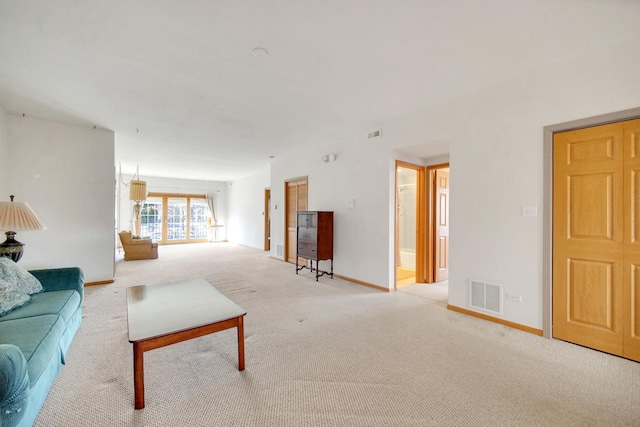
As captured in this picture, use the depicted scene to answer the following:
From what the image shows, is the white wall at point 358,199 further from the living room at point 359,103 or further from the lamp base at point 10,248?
the lamp base at point 10,248

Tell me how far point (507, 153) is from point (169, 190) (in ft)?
35.2

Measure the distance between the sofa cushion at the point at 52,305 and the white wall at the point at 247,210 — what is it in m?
6.16

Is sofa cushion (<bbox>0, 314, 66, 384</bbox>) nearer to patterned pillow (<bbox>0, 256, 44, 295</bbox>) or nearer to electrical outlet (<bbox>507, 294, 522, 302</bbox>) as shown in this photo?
patterned pillow (<bbox>0, 256, 44, 295</bbox>)

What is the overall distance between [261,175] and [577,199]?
773 centimetres

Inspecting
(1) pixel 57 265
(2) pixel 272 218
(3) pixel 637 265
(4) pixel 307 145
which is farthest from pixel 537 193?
(1) pixel 57 265

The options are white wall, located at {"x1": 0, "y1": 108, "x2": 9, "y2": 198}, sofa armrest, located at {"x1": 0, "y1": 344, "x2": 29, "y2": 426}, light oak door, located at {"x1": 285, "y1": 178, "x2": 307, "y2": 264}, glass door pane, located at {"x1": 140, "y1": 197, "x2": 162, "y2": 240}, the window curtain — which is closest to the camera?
sofa armrest, located at {"x1": 0, "y1": 344, "x2": 29, "y2": 426}

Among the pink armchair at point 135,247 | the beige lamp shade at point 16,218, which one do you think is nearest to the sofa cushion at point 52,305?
the beige lamp shade at point 16,218

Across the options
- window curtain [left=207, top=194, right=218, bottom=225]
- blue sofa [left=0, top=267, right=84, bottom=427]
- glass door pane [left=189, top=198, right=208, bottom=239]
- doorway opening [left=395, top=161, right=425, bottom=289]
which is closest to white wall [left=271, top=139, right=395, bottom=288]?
doorway opening [left=395, top=161, right=425, bottom=289]

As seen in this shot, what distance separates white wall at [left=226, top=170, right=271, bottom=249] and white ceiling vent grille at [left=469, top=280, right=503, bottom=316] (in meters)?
6.55

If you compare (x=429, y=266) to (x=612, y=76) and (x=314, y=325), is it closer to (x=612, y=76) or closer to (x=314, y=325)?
(x=314, y=325)

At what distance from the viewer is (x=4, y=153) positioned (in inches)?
150

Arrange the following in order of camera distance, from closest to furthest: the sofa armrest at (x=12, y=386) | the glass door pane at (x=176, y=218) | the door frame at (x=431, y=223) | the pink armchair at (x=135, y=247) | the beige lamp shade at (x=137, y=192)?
1. the sofa armrest at (x=12, y=386)
2. the door frame at (x=431, y=223)
3. the beige lamp shade at (x=137, y=192)
4. the pink armchair at (x=135, y=247)
5. the glass door pane at (x=176, y=218)

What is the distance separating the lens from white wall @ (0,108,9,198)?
372cm

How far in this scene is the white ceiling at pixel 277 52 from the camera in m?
1.86
